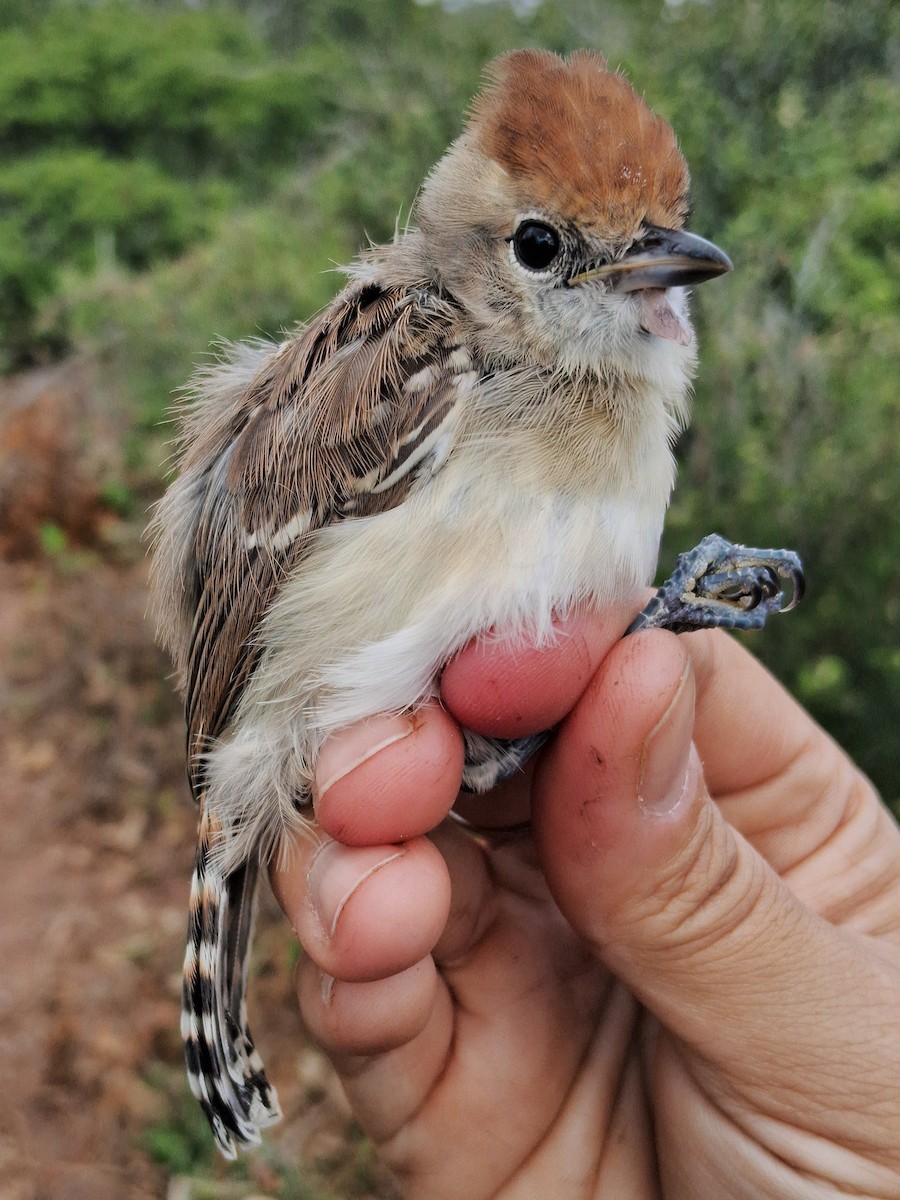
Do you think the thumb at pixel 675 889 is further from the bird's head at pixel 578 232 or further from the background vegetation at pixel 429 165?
the background vegetation at pixel 429 165

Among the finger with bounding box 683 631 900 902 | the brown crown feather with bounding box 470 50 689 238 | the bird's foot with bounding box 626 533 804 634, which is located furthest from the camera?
the finger with bounding box 683 631 900 902

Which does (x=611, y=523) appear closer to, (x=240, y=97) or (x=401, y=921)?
(x=401, y=921)

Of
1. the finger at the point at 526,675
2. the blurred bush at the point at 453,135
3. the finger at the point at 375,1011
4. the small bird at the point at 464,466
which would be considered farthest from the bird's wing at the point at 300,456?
the blurred bush at the point at 453,135

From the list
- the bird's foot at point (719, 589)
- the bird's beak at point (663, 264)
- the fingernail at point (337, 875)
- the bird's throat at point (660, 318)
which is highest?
the bird's beak at point (663, 264)

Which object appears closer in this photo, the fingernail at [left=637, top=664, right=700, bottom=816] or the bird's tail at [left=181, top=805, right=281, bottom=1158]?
the fingernail at [left=637, top=664, right=700, bottom=816]

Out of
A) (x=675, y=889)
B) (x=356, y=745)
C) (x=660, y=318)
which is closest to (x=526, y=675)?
(x=356, y=745)

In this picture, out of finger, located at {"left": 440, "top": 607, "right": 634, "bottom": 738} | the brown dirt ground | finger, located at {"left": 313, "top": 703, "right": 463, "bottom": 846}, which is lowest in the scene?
the brown dirt ground

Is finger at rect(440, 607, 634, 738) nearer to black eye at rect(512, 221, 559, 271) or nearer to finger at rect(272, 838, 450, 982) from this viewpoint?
finger at rect(272, 838, 450, 982)

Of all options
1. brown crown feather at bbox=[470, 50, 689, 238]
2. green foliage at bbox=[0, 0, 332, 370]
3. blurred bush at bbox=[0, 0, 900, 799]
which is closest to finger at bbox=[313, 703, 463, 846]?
brown crown feather at bbox=[470, 50, 689, 238]
